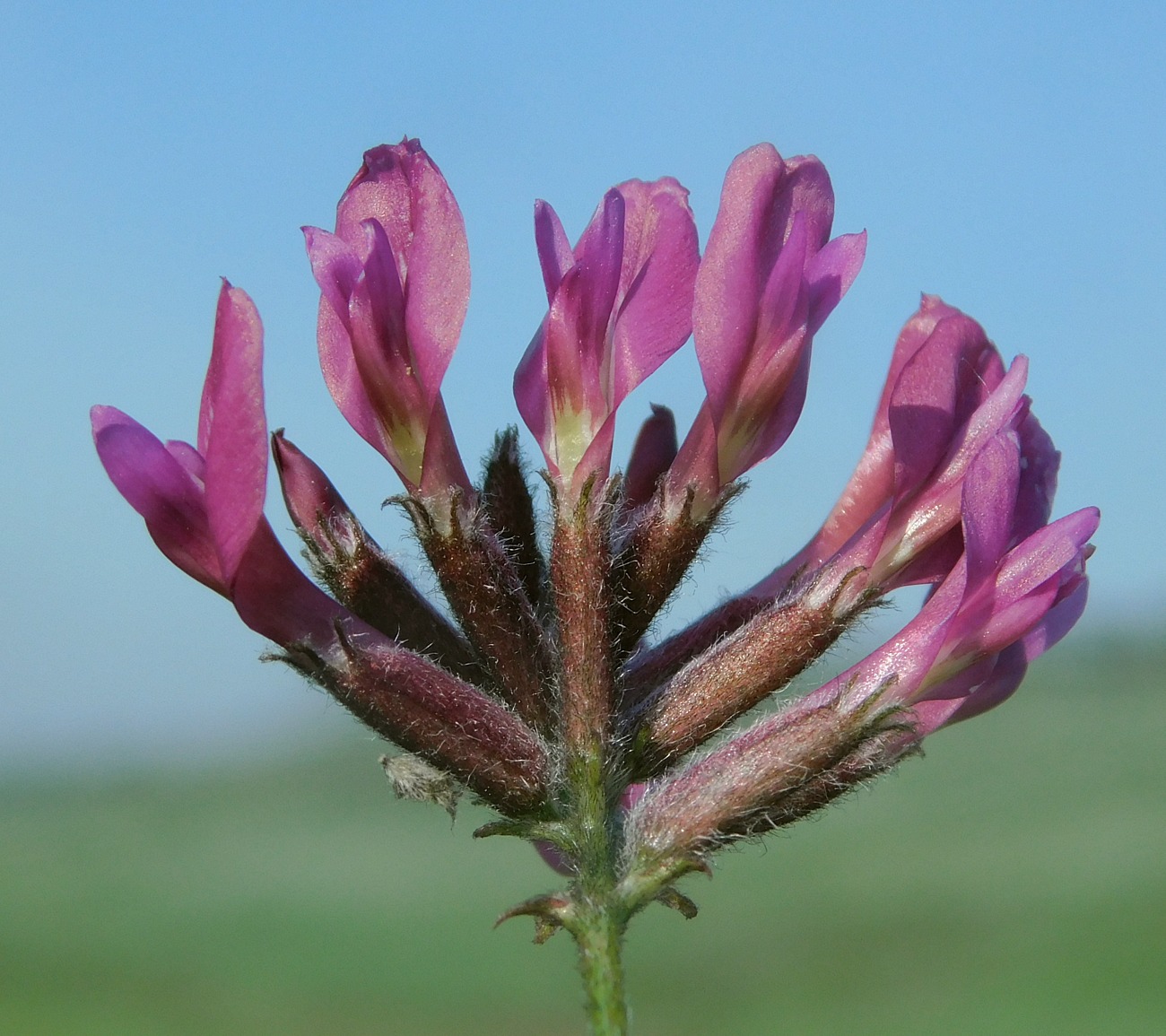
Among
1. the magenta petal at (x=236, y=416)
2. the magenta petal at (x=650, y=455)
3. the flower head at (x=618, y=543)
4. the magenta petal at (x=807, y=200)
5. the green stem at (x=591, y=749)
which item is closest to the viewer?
the magenta petal at (x=236, y=416)

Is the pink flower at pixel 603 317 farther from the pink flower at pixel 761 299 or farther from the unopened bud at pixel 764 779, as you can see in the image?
the unopened bud at pixel 764 779

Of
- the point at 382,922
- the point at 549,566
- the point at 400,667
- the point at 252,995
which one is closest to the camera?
the point at 400,667

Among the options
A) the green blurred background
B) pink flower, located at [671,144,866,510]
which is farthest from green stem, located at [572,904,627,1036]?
the green blurred background

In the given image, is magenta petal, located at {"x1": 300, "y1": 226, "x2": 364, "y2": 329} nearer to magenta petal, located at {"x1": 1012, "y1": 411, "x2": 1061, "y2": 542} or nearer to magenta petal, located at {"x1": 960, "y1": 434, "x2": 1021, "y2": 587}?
magenta petal, located at {"x1": 960, "y1": 434, "x2": 1021, "y2": 587}

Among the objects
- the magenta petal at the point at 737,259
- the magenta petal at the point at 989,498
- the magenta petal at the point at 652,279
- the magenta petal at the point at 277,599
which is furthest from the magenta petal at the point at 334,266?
the magenta petal at the point at 989,498

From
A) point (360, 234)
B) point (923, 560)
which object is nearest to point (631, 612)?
point (923, 560)

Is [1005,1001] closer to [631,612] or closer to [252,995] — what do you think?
[252,995]

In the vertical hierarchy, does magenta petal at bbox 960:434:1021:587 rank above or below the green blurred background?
below
